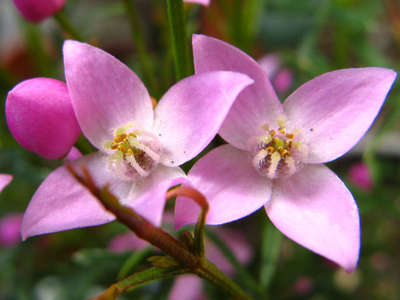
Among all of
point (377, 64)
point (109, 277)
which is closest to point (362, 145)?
point (377, 64)

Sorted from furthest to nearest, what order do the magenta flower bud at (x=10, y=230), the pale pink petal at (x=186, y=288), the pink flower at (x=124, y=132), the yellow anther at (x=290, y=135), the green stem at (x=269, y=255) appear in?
the magenta flower bud at (x=10, y=230) < the pale pink petal at (x=186, y=288) < the green stem at (x=269, y=255) < the yellow anther at (x=290, y=135) < the pink flower at (x=124, y=132)

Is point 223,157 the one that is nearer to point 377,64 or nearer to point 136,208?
point 136,208

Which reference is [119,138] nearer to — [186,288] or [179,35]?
[179,35]

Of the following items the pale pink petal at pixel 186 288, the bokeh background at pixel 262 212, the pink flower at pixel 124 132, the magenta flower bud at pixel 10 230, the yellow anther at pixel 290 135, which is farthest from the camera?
the magenta flower bud at pixel 10 230

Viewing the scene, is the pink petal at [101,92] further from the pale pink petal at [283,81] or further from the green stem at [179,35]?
the pale pink petal at [283,81]

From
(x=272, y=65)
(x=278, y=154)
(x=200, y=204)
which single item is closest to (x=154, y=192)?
(x=200, y=204)

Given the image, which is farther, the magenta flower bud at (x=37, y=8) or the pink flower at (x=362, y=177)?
the pink flower at (x=362, y=177)

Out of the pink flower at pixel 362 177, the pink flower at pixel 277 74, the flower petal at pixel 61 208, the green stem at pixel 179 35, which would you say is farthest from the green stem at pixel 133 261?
the pink flower at pixel 362 177
